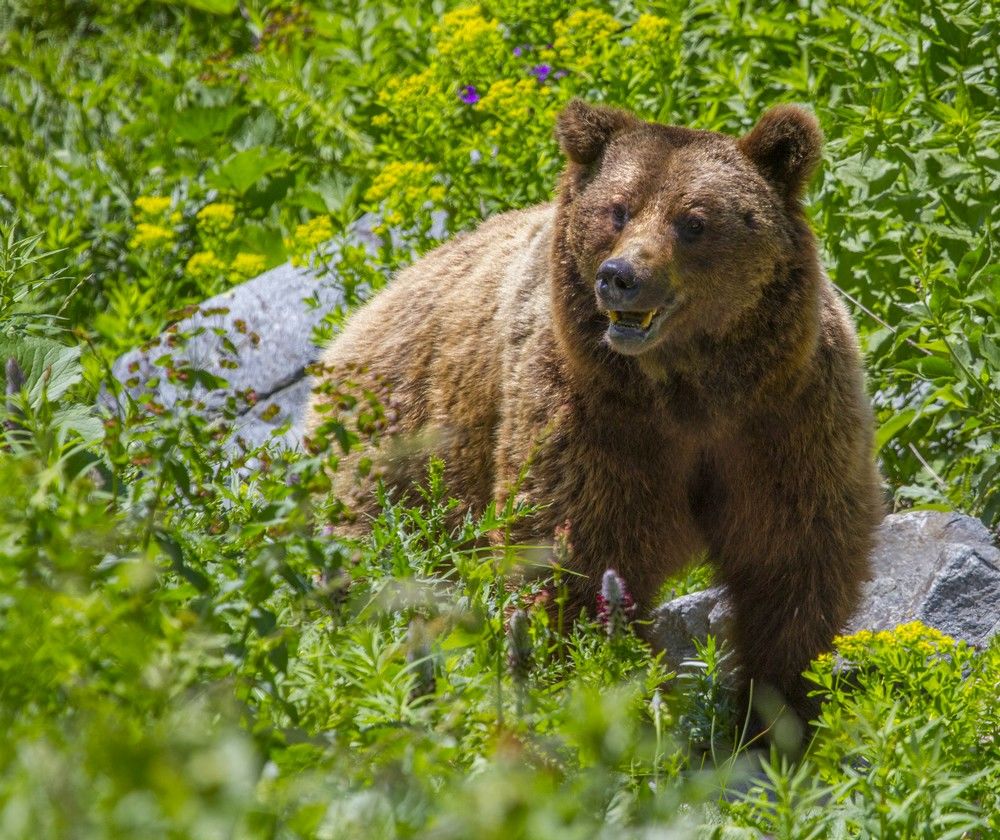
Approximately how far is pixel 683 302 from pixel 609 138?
732mm

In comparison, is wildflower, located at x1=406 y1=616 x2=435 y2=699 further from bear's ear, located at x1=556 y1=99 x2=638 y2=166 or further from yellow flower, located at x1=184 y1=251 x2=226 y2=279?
yellow flower, located at x1=184 y1=251 x2=226 y2=279

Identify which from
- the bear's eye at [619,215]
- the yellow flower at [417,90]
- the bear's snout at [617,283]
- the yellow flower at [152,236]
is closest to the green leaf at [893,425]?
the bear's eye at [619,215]

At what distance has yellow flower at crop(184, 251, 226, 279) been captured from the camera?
22.0 feet

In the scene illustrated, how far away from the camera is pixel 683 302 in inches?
164

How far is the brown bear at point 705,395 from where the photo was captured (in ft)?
13.9

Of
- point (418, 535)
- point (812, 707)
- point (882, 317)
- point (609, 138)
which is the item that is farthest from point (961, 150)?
point (418, 535)

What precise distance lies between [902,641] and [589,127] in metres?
2.06

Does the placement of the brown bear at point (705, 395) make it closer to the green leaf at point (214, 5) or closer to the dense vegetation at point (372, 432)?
the dense vegetation at point (372, 432)

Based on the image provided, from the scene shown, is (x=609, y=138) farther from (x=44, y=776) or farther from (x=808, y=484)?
(x=44, y=776)

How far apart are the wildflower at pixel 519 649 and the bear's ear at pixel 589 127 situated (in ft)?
7.16

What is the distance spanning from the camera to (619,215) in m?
4.35

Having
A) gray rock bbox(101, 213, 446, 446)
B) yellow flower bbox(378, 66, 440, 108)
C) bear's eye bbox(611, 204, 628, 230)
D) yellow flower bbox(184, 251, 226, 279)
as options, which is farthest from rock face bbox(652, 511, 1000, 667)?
yellow flower bbox(184, 251, 226, 279)

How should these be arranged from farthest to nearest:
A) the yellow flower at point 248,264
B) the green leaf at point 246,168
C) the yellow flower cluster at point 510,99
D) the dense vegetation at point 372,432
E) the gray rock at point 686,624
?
the green leaf at point 246,168, the yellow flower at point 248,264, the yellow flower cluster at point 510,99, the gray rock at point 686,624, the dense vegetation at point 372,432

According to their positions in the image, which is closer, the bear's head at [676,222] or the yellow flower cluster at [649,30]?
the bear's head at [676,222]
